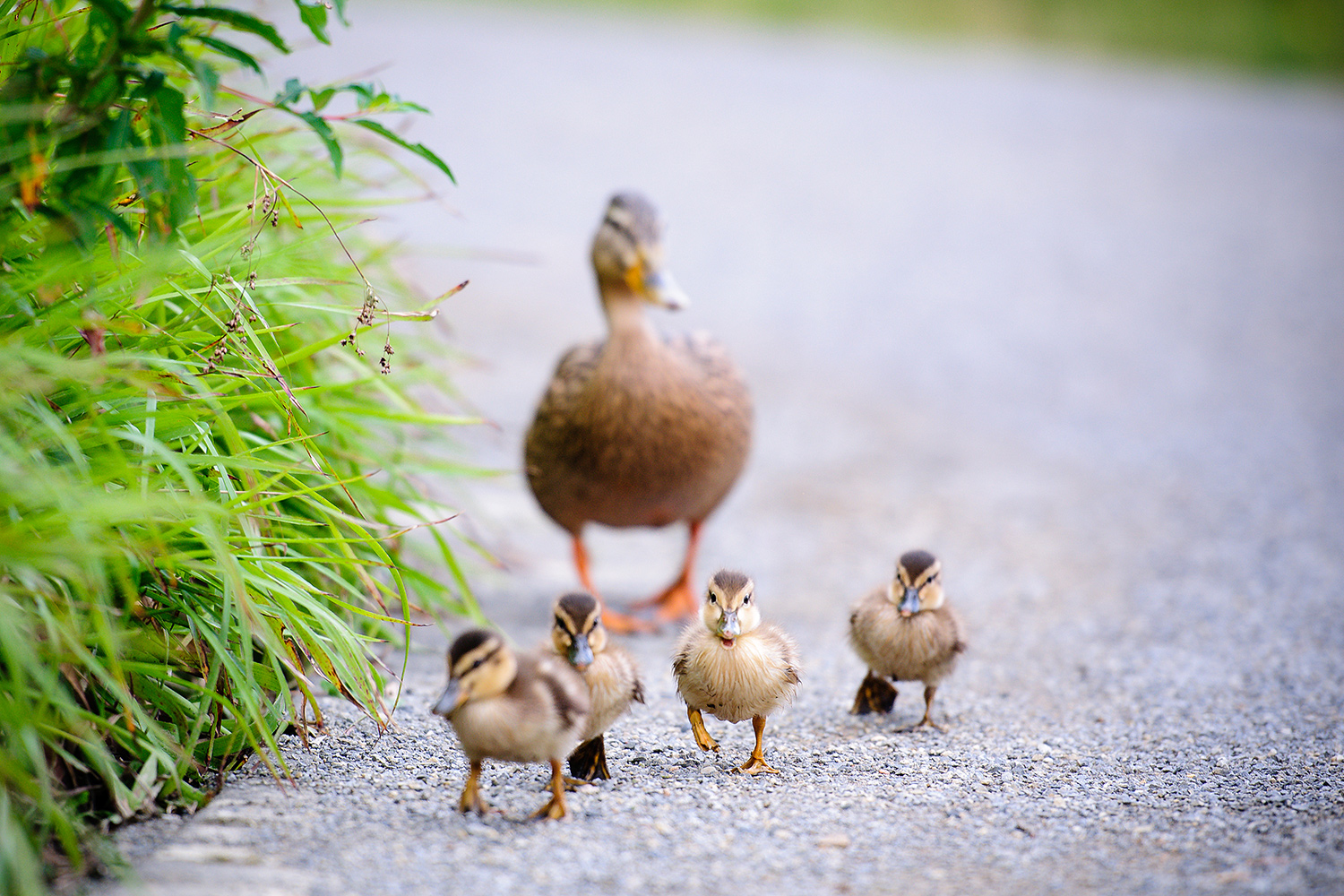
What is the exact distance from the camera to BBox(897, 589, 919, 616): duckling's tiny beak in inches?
118

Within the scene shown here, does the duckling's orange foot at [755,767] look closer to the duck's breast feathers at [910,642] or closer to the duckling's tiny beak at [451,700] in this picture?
the duck's breast feathers at [910,642]

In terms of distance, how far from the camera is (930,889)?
2.19 m

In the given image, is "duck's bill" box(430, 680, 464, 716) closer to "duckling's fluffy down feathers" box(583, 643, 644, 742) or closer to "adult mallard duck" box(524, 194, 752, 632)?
"duckling's fluffy down feathers" box(583, 643, 644, 742)

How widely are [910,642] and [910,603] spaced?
0.36 ft

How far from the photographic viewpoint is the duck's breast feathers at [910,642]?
9.89 ft

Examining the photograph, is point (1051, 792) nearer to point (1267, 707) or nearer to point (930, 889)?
point (930, 889)

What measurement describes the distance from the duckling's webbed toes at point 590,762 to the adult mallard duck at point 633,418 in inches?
49.6

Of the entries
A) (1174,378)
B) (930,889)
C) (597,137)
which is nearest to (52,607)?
(930,889)

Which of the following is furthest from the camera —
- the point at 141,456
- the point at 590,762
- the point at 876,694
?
the point at 876,694

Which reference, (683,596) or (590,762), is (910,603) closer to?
(590,762)

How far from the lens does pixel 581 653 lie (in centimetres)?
254

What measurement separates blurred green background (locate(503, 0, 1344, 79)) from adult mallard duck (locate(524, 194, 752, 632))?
1496 centimetres

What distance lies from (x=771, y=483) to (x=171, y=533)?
3.69m

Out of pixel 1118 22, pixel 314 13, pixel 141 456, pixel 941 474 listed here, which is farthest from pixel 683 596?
pixel 1118 22
